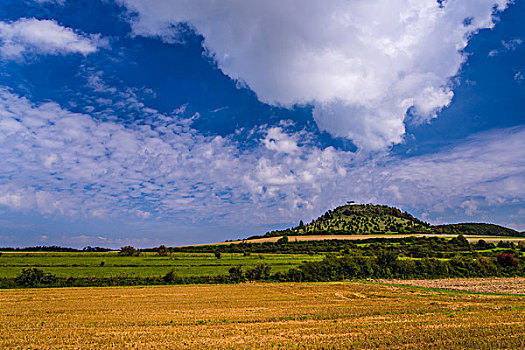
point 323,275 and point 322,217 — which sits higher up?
point 322,217

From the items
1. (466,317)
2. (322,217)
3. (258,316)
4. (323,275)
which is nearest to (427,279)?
(323,275)

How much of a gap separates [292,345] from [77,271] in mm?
55482

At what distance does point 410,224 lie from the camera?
543 feet

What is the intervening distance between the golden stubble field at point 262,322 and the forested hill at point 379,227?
391 feet

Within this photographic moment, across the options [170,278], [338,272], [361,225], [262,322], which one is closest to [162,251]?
[170,278]

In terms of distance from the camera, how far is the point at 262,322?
22578mm

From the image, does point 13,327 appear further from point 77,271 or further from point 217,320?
point 77,271

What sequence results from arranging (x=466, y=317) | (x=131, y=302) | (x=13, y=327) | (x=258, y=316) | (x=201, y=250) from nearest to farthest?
(x=13, y=327) → (x=466, y=317) → (x=258, y=316) → (x=131, y=302) → (x=201, y=250)

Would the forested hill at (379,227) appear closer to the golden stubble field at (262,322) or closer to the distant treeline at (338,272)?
the distant treeline at (338,272)

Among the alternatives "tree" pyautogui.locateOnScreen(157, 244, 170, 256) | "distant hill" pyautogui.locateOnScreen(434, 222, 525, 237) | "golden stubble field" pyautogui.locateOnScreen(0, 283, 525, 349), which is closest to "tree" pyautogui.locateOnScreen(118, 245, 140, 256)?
"tree" pyautogui.locateOnScreen(157, 244, 170, 256)

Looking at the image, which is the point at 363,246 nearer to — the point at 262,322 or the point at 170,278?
the point at 170,278

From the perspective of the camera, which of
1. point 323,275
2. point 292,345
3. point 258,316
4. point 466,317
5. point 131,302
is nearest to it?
point 292,345

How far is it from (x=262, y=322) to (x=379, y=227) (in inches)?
5912

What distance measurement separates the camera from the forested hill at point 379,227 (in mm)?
Result: 146625
